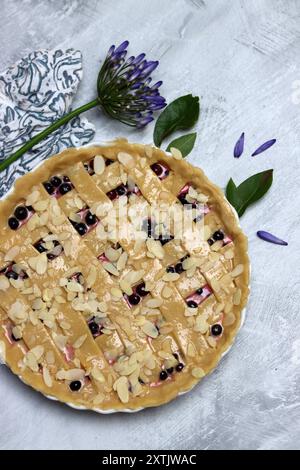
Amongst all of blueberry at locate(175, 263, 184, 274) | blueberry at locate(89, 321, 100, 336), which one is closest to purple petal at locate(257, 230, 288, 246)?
blueberry at locate(175, 263, 184, 274)

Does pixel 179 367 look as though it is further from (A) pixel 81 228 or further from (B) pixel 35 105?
(B) pixel 35 105

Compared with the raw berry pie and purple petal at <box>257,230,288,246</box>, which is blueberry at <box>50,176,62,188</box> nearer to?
the raw berry pie

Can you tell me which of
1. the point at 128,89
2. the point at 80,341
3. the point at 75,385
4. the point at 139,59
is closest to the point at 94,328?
the point at 80,341

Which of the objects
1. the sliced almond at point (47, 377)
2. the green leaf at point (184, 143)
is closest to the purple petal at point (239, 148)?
the green leaf at point (184, 143)

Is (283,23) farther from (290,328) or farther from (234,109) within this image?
(290,328)

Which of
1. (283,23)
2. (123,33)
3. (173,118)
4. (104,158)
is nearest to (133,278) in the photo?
Answer: (104,158)

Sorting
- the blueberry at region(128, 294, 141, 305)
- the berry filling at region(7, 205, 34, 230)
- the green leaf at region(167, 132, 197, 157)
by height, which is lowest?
the blueberry at region(128, 294, 141, 305)

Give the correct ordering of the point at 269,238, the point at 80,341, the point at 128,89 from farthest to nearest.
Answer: the point at 269,238, the point at 128,89, the point at 80,341
